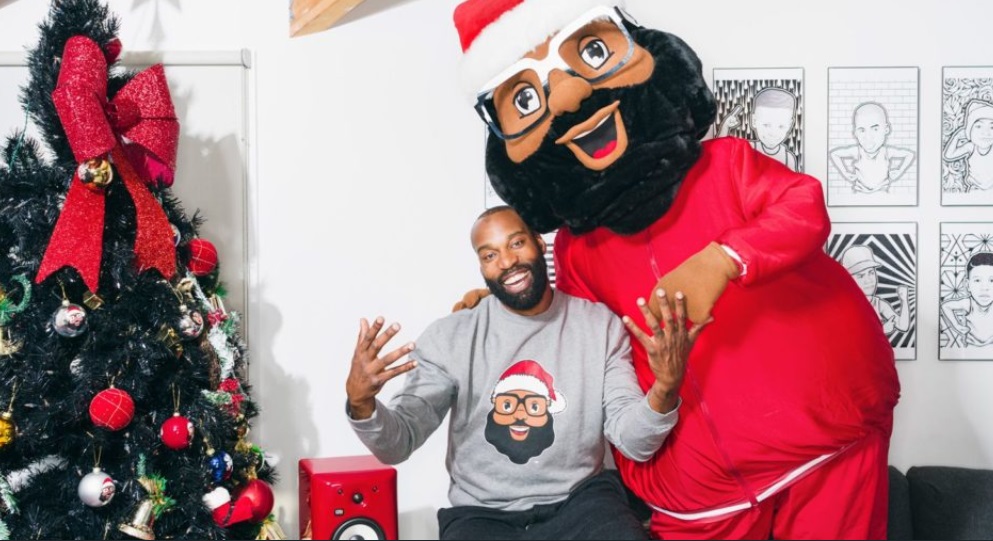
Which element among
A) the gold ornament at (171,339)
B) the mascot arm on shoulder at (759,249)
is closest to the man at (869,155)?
the mascot arm on shoulder at (759,249)

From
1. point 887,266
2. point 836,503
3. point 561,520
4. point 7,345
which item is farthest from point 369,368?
point 887,266

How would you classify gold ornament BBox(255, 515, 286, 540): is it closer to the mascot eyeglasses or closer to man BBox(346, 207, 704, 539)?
man BBox(346, 207, 704, 539)

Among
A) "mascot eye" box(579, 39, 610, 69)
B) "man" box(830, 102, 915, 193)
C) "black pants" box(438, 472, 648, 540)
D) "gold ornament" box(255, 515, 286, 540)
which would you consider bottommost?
"gold ornament" box(255, 515, 286, 540)

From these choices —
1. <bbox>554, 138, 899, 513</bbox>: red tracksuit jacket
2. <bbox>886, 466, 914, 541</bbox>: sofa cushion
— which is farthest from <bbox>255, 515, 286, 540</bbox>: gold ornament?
<bbox>886, 466, 914, 541</bbox>: sofa cushion

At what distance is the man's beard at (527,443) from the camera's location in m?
2.09

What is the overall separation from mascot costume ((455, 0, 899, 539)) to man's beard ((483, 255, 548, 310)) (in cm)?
12

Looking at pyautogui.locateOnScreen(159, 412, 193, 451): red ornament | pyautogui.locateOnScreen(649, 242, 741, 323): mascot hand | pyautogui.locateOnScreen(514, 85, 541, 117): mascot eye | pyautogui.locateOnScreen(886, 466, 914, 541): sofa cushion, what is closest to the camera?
pyautogui.locateOnScreen(649, 242, 741, 323): mascot hand

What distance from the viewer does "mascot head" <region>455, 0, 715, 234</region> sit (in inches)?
76.5

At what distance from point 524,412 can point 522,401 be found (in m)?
0.03

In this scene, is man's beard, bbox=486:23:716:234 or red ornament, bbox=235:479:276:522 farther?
red ornament, bbox=235:479:276:522

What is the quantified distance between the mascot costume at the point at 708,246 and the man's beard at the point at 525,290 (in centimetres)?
12

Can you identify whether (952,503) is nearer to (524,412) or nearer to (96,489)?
(524,412)

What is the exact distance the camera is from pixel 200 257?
7.72 feet

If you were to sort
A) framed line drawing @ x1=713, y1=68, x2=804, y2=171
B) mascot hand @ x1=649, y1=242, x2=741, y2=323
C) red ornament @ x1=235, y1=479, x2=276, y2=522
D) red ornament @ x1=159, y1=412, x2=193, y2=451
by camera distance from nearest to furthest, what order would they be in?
mascot hand @ x1=649, y1=242, x2=741, y2=323, red ornament @ x1=159, y1=412, x2=193, y2=451, red ornament @ x1=235, y1=479, x2=276, y2=522, framed line drawing @ x1=713, y1=68, x2=804, y2=171
